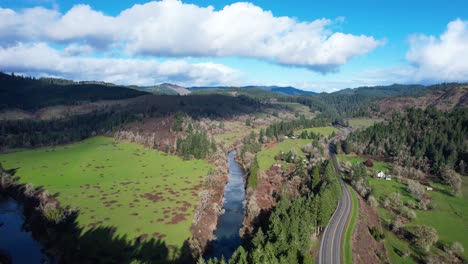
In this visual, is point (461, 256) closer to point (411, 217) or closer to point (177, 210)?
point (411, 217)

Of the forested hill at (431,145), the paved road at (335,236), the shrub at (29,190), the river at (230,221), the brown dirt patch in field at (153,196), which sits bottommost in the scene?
the river at (230,221)

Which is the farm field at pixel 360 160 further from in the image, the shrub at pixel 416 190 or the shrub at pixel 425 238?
the shrub at pixel 425 238

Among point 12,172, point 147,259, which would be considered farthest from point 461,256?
point 12,172

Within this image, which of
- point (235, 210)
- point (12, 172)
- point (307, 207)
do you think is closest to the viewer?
point (307, 207)

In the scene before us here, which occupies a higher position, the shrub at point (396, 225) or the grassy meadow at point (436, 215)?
the shrub at point (396, 225)

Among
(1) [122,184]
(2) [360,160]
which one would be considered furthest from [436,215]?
(1) [122,184]

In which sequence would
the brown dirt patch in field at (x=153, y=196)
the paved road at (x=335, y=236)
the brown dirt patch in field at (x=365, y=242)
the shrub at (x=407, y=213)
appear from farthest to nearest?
the brown dirt patch in field at (x=153, y=196), the shrub at (x=407, y=213), the brown dirt patch in field at (x=365, y=242), the paved road at (x=335, y=236)

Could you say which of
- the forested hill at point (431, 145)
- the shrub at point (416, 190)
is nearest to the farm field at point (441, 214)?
the shrub at point (416, 190)
